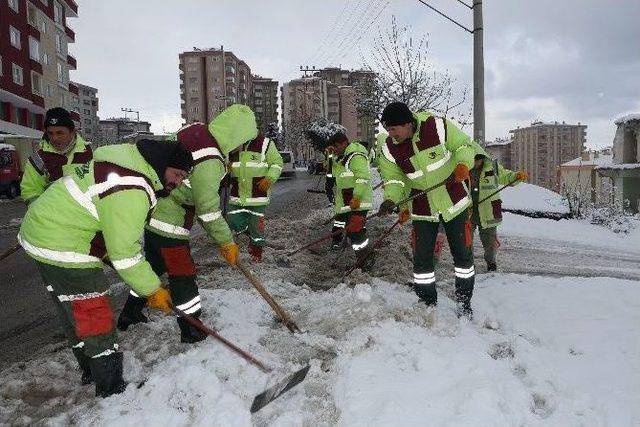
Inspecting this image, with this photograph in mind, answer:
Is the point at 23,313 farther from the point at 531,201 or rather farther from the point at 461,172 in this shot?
the point at 531,201

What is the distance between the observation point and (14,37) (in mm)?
31188

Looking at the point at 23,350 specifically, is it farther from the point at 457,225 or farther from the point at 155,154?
the point at 457,225

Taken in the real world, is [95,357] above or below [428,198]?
below

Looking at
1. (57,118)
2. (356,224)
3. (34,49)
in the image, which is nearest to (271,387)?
(57,118)

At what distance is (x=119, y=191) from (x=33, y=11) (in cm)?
3893

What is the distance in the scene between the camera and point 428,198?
14.7 ft

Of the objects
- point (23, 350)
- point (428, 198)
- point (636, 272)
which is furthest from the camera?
point (636, 272)

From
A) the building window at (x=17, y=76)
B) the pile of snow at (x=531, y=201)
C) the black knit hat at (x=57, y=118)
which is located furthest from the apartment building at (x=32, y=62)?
the black knit hat at (x=57, y=118)

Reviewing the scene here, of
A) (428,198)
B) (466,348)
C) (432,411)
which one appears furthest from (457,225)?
(432,411)

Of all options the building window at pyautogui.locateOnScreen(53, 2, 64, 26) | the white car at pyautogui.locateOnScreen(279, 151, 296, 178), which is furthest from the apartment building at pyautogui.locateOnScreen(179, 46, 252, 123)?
the white car at pyautogui.locateOnScreen(279, 151, 296, 178)

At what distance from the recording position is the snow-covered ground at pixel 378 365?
9.40 ft

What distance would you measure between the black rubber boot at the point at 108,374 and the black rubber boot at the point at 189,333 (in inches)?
29.3

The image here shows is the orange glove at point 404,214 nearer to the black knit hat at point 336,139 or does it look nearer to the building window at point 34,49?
the black knit hat at point 336,139

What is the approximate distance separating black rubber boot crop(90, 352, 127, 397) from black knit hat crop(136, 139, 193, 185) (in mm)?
1097
